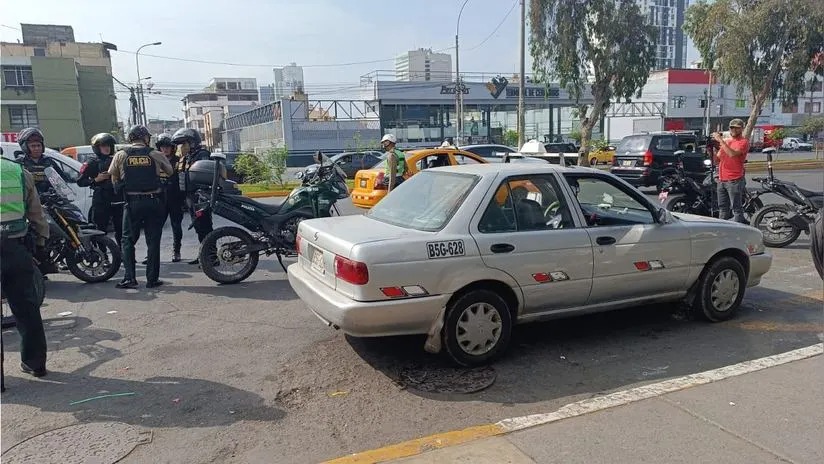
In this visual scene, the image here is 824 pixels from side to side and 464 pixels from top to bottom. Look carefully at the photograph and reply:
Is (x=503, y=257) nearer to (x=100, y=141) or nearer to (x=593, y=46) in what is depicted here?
(x=100, y=141)

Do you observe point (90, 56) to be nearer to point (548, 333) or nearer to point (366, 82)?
point (366, 82)

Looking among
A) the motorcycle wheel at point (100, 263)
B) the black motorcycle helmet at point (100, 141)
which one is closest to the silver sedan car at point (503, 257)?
the motorcycle wheel at point (100, 263)

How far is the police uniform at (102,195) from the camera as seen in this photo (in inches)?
318

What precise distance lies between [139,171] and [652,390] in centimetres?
582

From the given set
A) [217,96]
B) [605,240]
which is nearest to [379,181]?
[605,240]

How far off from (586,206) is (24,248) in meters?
4.45

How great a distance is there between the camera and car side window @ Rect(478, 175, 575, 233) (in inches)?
177

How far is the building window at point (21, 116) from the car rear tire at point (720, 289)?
191ft

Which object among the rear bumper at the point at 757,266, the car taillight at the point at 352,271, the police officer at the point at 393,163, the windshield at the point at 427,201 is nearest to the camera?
the car taillight at the point at 352,271

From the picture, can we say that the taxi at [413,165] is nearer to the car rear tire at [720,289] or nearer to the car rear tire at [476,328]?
the car rear tire at [720,289]

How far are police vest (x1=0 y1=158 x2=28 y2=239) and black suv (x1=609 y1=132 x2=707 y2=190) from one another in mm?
15419

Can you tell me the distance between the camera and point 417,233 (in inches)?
169

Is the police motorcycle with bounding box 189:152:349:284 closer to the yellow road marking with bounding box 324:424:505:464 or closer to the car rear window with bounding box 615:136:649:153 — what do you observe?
the yellow road marking with bounding box 324:424:505:464

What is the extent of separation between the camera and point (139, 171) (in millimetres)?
6773
